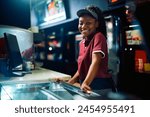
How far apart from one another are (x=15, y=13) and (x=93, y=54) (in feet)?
4.10

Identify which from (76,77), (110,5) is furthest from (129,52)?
(76,77)

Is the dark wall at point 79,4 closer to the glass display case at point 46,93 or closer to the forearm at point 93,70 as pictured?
the forearm at point 93,70

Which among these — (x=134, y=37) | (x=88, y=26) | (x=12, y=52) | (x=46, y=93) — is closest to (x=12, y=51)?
(x=12, y=52)

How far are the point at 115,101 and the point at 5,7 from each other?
58.2 inches

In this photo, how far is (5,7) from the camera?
2340mm

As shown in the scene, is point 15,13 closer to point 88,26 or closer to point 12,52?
point 12,52

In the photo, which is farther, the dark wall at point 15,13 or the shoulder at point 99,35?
the dark wall at point 15,13

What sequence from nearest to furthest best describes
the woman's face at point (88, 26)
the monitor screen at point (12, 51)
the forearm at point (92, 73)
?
the forearm at point (92, 73), the woman's face at point (88, 26), the monitor screen at point (12, 51)

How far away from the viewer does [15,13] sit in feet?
A: 8.02

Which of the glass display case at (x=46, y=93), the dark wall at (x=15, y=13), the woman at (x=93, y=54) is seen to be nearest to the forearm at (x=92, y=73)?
the woman at (x=93, y=54)

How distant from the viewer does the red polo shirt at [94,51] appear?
1.52 metres

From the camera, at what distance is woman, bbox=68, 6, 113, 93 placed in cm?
150

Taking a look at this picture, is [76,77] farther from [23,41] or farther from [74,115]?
[23,41]

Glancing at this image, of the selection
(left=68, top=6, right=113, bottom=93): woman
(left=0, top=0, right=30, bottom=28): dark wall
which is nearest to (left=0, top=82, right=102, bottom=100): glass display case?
(left=68, top=6, right=113, bottom=93): woman
